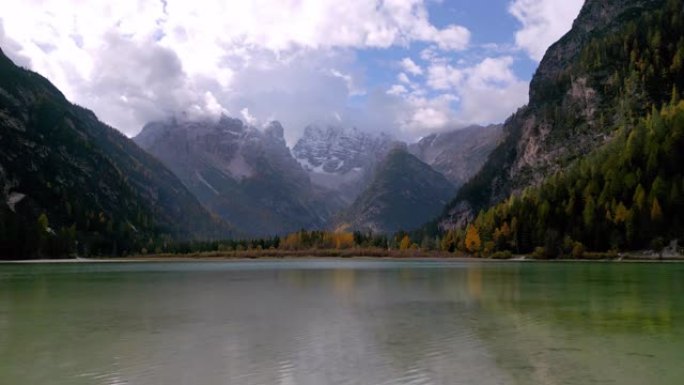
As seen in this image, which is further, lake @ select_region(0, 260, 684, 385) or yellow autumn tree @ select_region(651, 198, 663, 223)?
yellow autumn tree @ select_region(651, 198, 663, 223)

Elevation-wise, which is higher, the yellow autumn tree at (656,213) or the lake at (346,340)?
the yellow autumn tree at (656,213)

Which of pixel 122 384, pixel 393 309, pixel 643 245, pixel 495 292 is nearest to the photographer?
pixel 122 384

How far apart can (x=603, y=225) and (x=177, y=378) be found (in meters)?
196

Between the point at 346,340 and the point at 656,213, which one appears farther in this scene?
the point at 656,213

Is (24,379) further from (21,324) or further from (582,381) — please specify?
(582,381)

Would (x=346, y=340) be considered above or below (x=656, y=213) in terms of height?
below

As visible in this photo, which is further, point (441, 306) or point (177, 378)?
point (441, 306)

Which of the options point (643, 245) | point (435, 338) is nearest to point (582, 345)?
point (435, 338)

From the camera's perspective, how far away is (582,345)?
33.1 meters

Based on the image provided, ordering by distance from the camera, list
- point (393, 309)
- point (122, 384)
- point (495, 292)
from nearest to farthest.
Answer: point (122, 384) → point (393, 309) → point (495, 292)

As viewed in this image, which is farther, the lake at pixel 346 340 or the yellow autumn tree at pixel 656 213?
the yellow autumn tree at pixel 656 213

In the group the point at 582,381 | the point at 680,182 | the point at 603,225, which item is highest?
the point at 680,182

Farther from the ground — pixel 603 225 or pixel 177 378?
pixel 603 225

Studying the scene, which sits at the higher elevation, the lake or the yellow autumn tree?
the yellow autumn tree
